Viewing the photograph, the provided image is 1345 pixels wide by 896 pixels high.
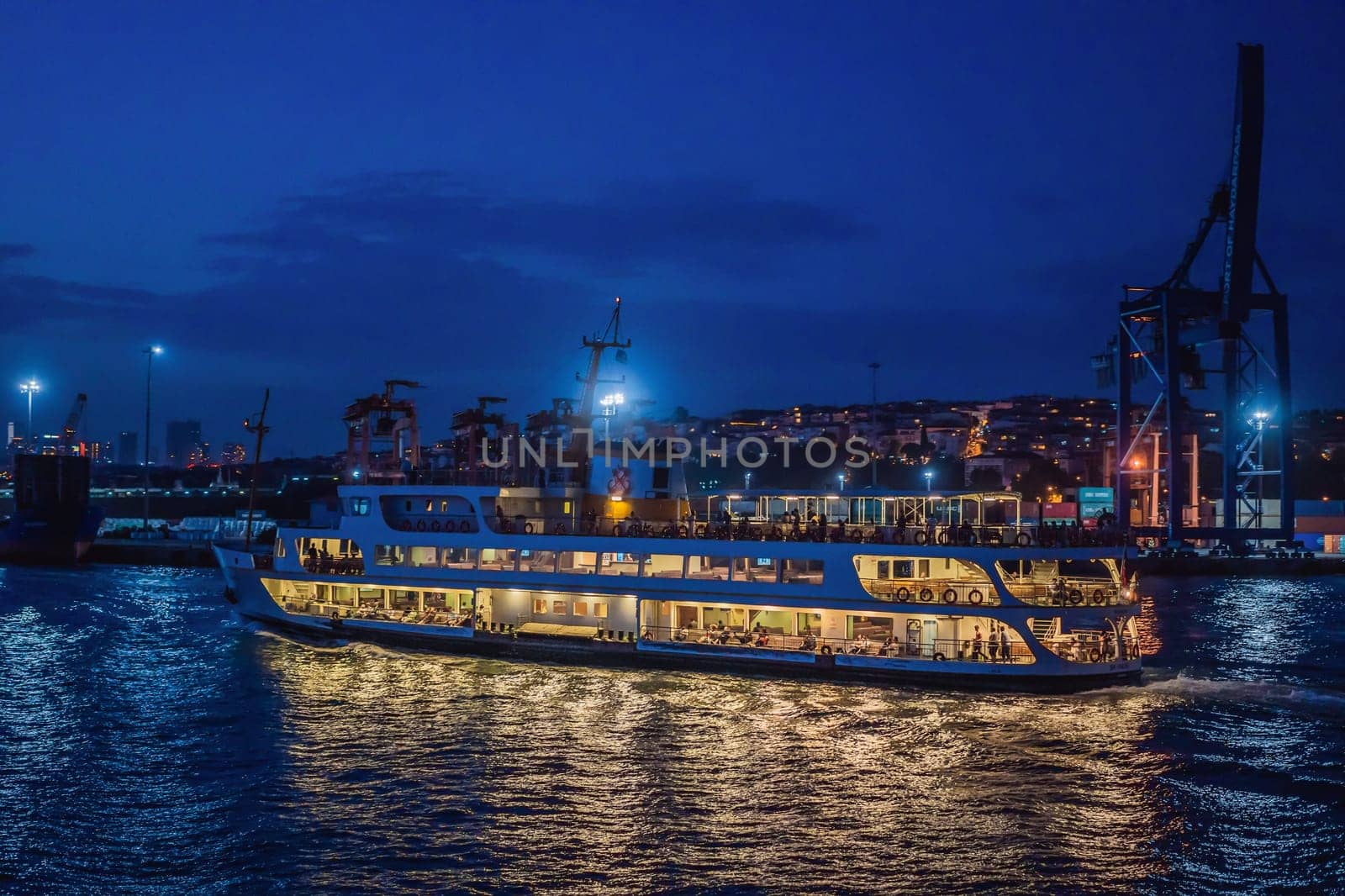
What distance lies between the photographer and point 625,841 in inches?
768

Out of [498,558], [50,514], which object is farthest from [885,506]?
[50,514]

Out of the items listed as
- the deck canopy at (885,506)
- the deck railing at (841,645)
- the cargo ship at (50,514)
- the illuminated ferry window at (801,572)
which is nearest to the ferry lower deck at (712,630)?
the deck railing at (841,645)

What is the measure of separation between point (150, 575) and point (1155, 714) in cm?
5720

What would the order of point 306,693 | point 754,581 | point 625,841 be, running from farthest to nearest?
point 754,581 → point 306,693 → point 625,841

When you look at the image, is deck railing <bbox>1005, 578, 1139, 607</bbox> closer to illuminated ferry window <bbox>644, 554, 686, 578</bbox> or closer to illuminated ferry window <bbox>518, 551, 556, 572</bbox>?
illuminated ferry window <bbox>644, 554, 686, 578</bbox>

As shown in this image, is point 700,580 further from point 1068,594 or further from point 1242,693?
point 1242,693

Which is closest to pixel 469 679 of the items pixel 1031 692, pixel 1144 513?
pixel 1031 692

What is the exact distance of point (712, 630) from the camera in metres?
32.4

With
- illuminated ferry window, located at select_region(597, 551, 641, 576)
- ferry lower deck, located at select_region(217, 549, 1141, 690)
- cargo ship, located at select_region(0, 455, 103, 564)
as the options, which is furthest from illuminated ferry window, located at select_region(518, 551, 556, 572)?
cargo ship, located at select_region(0, 455, 103, 564)

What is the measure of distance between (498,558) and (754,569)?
29.4 feet

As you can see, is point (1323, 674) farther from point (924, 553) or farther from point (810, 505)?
point (810, 505)

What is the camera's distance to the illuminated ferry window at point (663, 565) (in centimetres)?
3375

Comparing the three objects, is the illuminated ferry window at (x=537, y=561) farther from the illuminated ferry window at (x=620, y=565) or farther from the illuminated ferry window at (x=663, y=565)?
the illuminated ferry window at (x=663, y=565)

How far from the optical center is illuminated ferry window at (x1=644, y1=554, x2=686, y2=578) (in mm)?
33750
